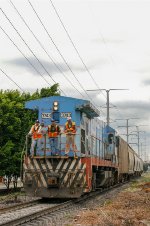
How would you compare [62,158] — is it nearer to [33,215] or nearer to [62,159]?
[62,159]

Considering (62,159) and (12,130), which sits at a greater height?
(12,130)

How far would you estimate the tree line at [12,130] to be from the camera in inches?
934

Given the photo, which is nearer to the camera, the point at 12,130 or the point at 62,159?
the point at 62,159

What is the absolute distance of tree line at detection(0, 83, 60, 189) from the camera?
23.7 m

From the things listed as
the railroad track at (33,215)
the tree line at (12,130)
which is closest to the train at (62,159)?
the railroad track at (33,215)

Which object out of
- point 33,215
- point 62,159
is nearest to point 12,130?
point 62,159

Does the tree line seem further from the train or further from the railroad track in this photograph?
the railroad track

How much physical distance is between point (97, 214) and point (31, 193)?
5.24 metres

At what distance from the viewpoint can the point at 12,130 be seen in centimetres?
2442

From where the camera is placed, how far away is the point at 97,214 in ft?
37.0

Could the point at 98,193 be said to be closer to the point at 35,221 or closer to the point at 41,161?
the point at 41,161

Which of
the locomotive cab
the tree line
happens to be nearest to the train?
the locomotive cab

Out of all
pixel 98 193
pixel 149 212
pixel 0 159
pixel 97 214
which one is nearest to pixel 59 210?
pixel 97 214

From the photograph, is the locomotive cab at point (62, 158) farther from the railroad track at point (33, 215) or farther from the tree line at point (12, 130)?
the tree line at point (12, 130)
